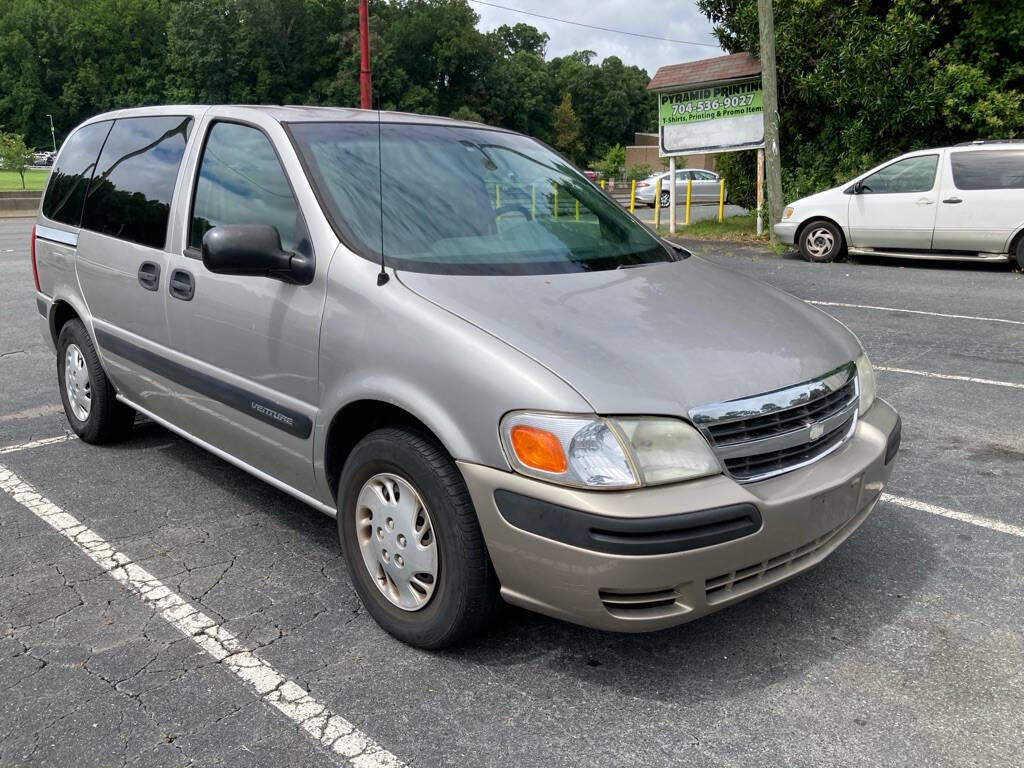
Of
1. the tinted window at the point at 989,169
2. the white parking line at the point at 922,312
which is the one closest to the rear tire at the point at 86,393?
the white parking line at the point at 922,312

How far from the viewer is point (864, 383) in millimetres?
3256

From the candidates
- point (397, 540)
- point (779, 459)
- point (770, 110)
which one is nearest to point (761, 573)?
point (779, 459)

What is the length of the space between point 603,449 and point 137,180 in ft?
9.68

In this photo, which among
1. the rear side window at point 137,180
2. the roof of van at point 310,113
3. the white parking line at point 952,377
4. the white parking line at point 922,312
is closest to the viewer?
the roof of van at point 310,113

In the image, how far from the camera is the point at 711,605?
2.56 meters

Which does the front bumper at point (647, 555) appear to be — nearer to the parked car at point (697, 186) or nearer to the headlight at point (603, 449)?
the headlight at point (603, 449)

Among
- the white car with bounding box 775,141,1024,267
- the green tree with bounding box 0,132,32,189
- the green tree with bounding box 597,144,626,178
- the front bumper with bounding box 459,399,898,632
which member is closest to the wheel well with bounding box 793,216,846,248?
the white car with bounding box 775,141,1024,267

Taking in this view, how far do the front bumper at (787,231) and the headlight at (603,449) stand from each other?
39.8 ft

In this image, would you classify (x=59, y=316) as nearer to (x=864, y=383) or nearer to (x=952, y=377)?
(x=864, y=383)

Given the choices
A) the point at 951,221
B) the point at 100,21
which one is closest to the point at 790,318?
the point at 951,221

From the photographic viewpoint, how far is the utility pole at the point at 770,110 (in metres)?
15.0

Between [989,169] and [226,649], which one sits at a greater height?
[989,169]

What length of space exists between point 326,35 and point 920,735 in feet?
251

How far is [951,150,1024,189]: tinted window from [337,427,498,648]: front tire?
1135cm
